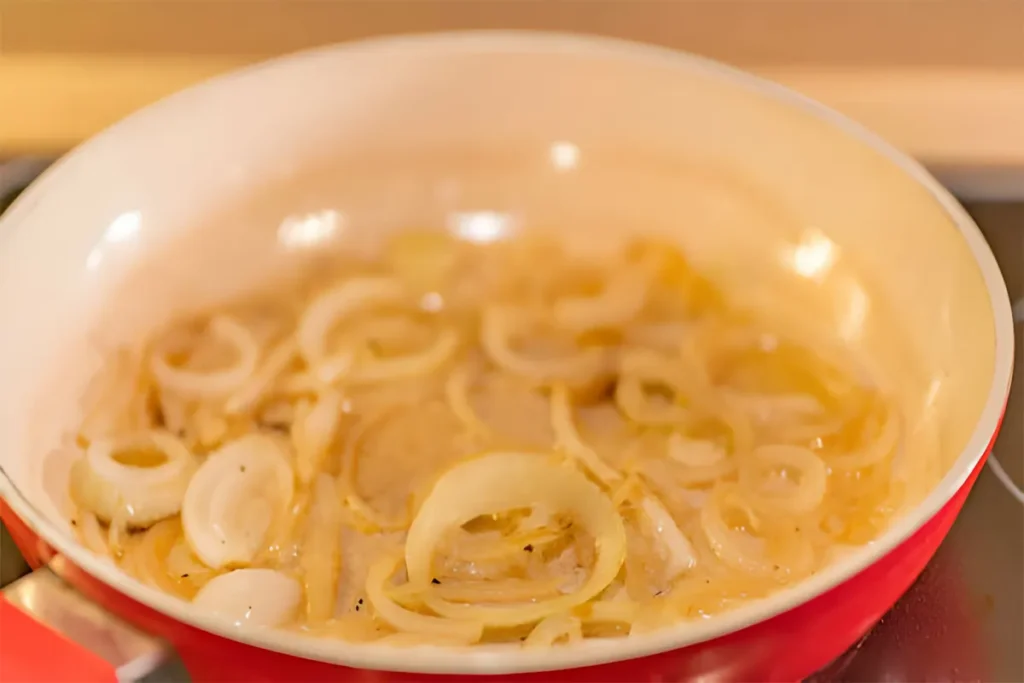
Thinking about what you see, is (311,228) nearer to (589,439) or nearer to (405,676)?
(589,439)

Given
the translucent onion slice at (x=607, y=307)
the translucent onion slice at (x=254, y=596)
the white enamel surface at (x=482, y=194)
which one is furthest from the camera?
the translucent onion slice at (x=607, y=307)

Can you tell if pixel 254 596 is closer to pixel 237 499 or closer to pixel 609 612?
pixel 237 499

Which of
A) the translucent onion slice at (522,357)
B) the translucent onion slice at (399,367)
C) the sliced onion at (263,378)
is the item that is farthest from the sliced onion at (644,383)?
the sliced onion at (263,378)

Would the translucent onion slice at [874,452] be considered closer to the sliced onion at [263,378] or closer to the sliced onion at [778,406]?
the sliced onion at [778,406]

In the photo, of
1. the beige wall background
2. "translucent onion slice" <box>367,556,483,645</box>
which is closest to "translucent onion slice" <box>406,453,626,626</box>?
"translucent onion slice" <box>367,556,483,645</box>

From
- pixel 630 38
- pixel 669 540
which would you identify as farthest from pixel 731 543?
pixel 630 38

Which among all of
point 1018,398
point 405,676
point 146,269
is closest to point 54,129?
point 146,269
